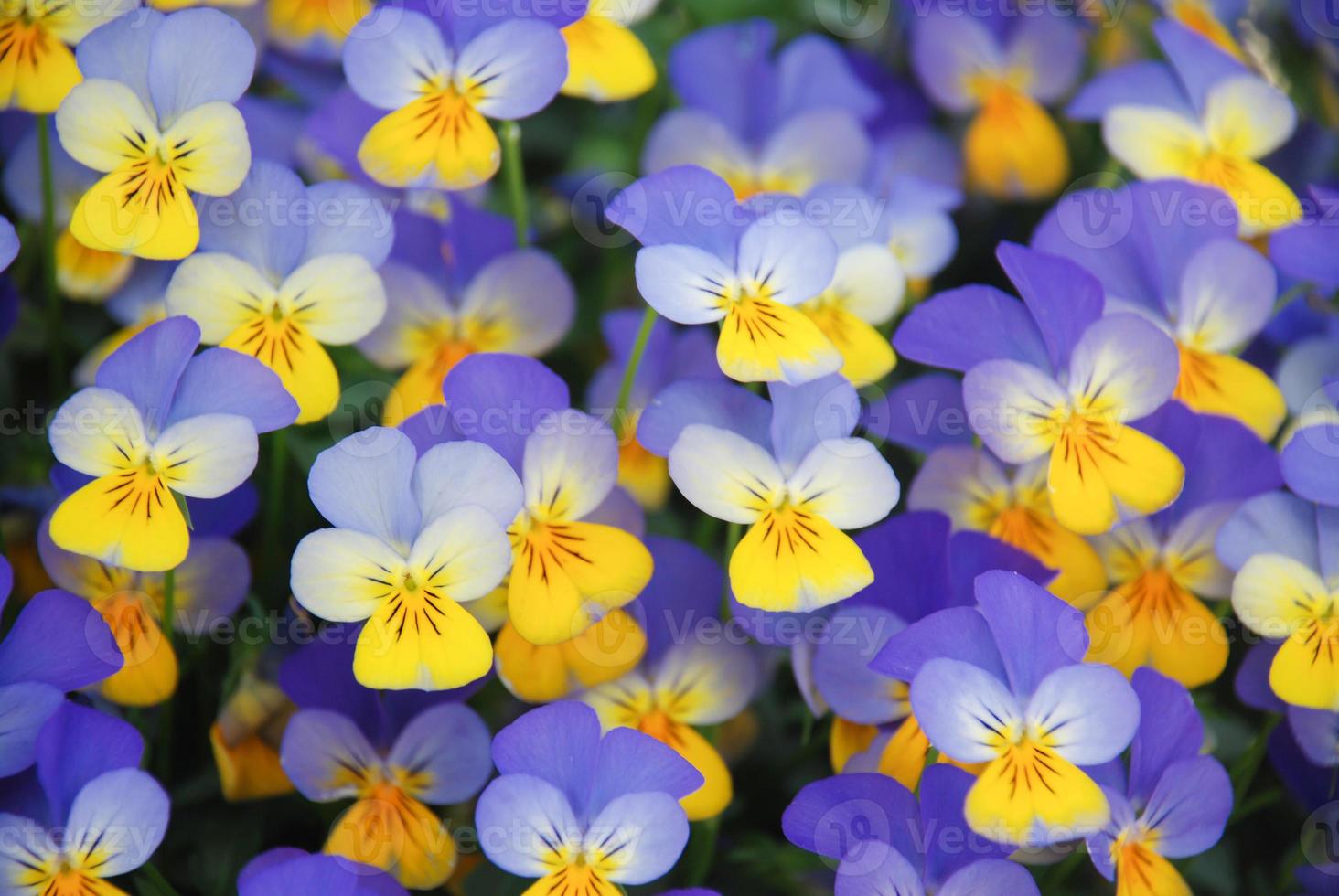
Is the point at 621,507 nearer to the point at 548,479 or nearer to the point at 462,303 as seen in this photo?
the point at 548,479

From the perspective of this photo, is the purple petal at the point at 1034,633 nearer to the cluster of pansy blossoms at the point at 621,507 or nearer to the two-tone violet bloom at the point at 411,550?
the cluster of pansy blossoms at the point at 621,507

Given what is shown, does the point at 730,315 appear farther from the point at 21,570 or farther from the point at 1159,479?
the point at 21,570

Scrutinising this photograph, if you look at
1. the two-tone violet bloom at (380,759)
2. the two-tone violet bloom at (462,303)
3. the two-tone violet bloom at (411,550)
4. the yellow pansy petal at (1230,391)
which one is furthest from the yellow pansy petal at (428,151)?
the yellow pansy petal at (1230,391)

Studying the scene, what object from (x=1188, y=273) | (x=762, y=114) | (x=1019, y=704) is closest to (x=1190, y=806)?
(x=1019, y=704)

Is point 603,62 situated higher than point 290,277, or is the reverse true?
point 603,62

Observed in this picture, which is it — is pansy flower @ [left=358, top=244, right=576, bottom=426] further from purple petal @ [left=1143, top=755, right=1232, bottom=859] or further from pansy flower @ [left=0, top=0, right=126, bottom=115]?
purple petal @ [left=1143, top=755, right=1232, bottom=859]
